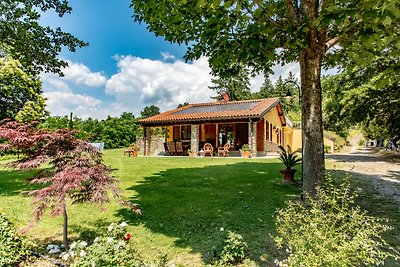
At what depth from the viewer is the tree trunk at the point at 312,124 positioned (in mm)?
5902

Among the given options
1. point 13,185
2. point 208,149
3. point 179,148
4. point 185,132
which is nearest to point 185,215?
point 13,185

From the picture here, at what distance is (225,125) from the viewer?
2617 cm

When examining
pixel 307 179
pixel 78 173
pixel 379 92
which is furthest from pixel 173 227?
pixel 379 92

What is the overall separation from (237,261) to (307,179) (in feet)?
9.42

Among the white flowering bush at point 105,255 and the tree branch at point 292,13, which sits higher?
the tree branch at point 292,13

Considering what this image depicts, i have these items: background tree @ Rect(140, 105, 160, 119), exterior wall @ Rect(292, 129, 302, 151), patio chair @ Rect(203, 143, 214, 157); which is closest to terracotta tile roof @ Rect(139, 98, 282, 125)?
patio chair @ Rect(203, 143, 214, 157)

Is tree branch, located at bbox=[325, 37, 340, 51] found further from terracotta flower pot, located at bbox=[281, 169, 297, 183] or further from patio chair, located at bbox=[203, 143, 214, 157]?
patio chair, located at bbox=[203, 143, 214, 157]

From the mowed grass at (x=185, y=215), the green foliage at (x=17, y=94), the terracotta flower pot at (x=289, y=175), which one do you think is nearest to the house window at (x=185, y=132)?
the green foliage at (x=17, y=94)

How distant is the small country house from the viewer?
21766 mm

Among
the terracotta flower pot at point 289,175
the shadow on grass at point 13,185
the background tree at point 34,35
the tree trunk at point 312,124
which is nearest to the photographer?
the tree trunk at point 312,124

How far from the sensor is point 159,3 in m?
5.84

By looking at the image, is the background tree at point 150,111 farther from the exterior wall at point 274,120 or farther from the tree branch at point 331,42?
the tree branch at point 331,42

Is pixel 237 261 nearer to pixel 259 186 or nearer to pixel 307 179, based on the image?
pixel 307 179

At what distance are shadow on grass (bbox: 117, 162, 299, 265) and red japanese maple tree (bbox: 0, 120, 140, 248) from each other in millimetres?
1415
